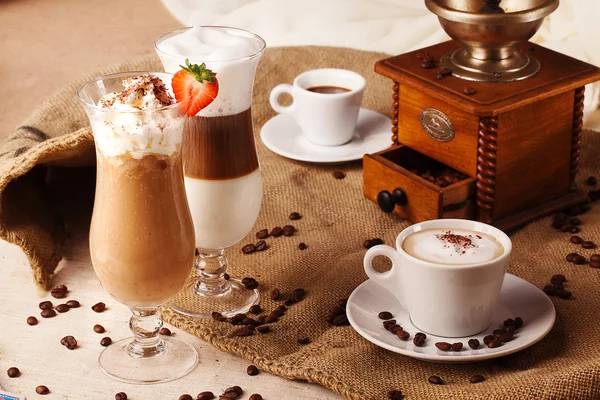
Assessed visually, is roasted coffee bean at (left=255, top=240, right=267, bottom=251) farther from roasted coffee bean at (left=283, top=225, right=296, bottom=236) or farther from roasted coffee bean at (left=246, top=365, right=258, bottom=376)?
→ roasted coffee bean at (left=246, top=365, right=258, bottom=376)

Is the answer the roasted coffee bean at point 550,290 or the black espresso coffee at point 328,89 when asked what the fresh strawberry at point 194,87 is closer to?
Result: the roasted coffee bean at point 550,290

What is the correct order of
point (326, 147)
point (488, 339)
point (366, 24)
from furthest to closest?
point (366, 24)
point (326, 147)
point (488, 339)

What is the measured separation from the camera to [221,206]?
1940mm

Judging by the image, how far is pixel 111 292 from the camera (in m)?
1.80

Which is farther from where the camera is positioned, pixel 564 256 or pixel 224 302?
pixel 564 256

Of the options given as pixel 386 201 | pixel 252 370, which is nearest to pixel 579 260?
pixel 386 201

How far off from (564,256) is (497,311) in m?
0.38

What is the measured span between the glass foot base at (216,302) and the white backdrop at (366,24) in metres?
1.60

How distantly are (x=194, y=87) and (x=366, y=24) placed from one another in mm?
2028

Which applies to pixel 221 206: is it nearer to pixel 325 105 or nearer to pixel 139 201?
pixel 139 201

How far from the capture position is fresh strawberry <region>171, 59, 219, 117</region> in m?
1.71

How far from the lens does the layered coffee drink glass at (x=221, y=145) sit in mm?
1861

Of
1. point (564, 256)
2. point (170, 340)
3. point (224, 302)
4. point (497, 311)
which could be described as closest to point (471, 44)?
point (564, 256)

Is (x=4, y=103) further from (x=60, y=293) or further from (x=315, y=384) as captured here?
(x=315, y=384)
